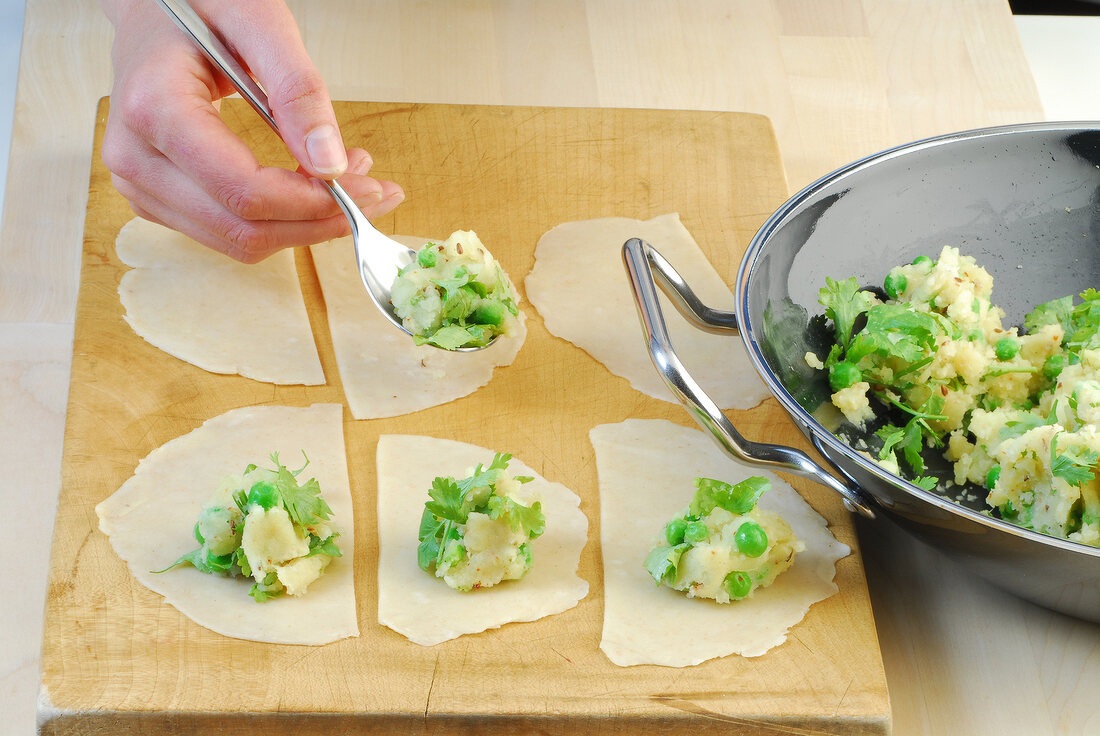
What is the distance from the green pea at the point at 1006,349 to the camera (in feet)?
4.65

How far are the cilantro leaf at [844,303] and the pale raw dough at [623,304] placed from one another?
0.15 metres

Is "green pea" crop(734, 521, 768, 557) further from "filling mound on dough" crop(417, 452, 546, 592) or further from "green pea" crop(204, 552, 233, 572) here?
"green pea" crop(204, 552, 233, 572)

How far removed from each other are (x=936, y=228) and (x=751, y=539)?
26.4 inches

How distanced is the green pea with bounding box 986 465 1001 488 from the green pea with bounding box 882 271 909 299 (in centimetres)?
30

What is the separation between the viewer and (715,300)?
1697 millimetres

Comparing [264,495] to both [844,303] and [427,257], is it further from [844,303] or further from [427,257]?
[844,303]

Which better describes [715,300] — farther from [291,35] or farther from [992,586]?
[291,35]

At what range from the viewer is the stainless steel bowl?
48.3 inches

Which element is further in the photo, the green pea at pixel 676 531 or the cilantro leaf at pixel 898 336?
the cilantro leaf at pixel 898 336

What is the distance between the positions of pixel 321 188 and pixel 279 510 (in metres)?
0.55

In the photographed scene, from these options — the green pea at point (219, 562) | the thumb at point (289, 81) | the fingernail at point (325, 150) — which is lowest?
the green pea at point (219, 562)

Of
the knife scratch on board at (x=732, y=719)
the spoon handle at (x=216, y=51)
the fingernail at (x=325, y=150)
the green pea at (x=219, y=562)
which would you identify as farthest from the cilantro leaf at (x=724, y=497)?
the spoon handle at (x=216, y=51)

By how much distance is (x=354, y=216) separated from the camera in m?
1.57

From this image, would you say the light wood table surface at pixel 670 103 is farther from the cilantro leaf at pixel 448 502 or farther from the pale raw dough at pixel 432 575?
the cilantro leaf at pixel 448 502
